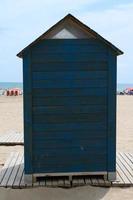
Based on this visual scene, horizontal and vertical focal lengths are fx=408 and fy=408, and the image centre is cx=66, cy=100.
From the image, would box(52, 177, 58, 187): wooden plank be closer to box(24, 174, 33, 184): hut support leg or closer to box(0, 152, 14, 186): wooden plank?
box(24, 174, 33, 184): hut support leg

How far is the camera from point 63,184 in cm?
625

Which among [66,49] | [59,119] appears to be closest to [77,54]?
[66,49]

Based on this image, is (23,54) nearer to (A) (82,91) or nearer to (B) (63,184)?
(A) (82,91)

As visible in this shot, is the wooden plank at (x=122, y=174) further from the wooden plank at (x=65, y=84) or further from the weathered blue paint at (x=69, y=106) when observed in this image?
the wooden plank at (x=65, y=84)

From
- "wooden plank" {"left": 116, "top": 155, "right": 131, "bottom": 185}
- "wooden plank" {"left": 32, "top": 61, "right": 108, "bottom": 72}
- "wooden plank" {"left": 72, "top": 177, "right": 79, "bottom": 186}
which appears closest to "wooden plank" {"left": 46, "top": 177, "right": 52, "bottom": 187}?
"wooden plank" {"left": 72, "top": 177, "right": 79, "bottom": 186}

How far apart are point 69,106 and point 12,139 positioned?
4.72 meters

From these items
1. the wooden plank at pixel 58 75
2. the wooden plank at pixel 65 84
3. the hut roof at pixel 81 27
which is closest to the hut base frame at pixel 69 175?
the wooden plank at pixel 65 84

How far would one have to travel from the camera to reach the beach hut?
20.4ft

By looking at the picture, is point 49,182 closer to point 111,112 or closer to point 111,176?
point 111,176

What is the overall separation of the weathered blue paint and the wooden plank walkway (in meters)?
3.89

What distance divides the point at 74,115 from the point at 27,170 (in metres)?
1.13

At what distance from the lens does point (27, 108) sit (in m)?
6.25

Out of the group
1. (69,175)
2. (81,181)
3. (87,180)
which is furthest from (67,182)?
(87,180)

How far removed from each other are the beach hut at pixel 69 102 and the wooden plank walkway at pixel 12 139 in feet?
12.8
